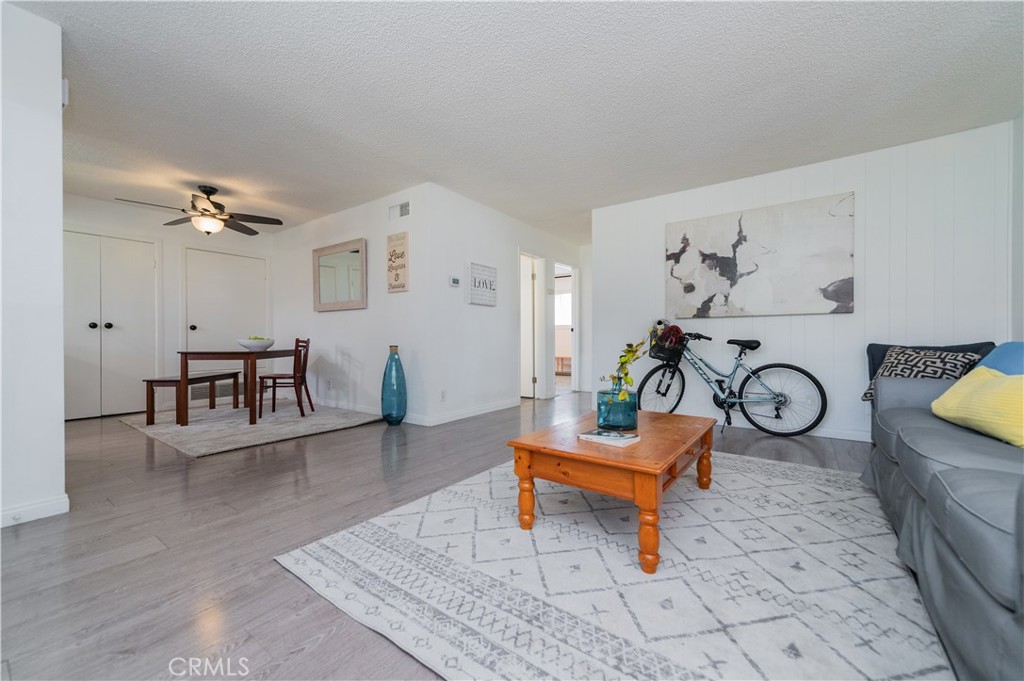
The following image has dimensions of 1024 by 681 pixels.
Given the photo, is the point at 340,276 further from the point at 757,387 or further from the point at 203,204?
the point at 757,387

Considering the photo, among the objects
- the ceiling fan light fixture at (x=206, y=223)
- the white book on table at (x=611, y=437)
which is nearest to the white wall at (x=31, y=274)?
the ceiling fan light fixture at (x=206, y=223)

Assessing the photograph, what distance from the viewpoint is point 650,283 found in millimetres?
4246

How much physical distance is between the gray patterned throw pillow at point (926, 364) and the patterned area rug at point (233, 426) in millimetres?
4237

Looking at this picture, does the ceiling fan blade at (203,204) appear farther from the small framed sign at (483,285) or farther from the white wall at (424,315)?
the small framed sign at (483,285)

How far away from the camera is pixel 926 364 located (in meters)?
2.43

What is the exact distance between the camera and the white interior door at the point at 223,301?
16.8 feet

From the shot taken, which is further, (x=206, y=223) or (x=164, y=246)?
(x=164, y=246)

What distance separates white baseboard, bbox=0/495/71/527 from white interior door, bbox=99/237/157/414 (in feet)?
11.4

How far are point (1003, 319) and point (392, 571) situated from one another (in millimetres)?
4302

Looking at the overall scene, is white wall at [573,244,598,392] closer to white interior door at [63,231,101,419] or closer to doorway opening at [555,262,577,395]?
doorway opening at [555,262,577,395]

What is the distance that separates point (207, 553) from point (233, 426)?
258 centimetres

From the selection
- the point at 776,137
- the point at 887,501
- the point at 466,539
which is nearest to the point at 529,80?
the point at 776,137

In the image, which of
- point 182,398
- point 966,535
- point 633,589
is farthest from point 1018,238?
point 182,398

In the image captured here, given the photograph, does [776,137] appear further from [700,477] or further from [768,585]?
[768,585]
